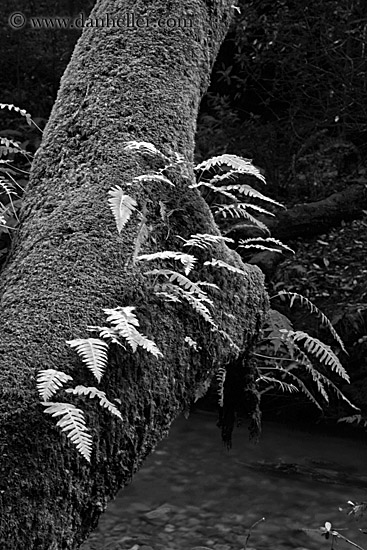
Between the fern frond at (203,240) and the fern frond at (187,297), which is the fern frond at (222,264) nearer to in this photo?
the fern frond at (203,240)

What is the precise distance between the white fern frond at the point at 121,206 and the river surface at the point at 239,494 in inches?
132

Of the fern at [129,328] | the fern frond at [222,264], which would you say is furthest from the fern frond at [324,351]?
the fern at [129,328]

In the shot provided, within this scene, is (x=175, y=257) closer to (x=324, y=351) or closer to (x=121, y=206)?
(x=121, y=206)

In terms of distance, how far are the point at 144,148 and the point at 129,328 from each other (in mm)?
877

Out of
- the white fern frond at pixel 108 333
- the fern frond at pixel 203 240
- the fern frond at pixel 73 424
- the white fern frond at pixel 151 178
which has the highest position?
the white fern frond at pixel 151 178

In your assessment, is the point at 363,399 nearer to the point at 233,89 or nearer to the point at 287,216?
the point at 287,216

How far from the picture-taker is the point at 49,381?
74.4 inches

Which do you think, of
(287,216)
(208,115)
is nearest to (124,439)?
(287,216)

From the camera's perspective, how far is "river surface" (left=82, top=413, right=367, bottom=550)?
18.4 ft

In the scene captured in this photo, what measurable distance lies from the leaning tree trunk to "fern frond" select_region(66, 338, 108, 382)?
4 cm

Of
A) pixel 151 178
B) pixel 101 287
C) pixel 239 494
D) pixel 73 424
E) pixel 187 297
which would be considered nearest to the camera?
pixel 73 424

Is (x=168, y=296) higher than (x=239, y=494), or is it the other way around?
(x=168, y=296)

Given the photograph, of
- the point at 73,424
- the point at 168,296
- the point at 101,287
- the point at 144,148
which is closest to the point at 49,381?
the point at 73,424

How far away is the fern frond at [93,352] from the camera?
1964 millimetres
